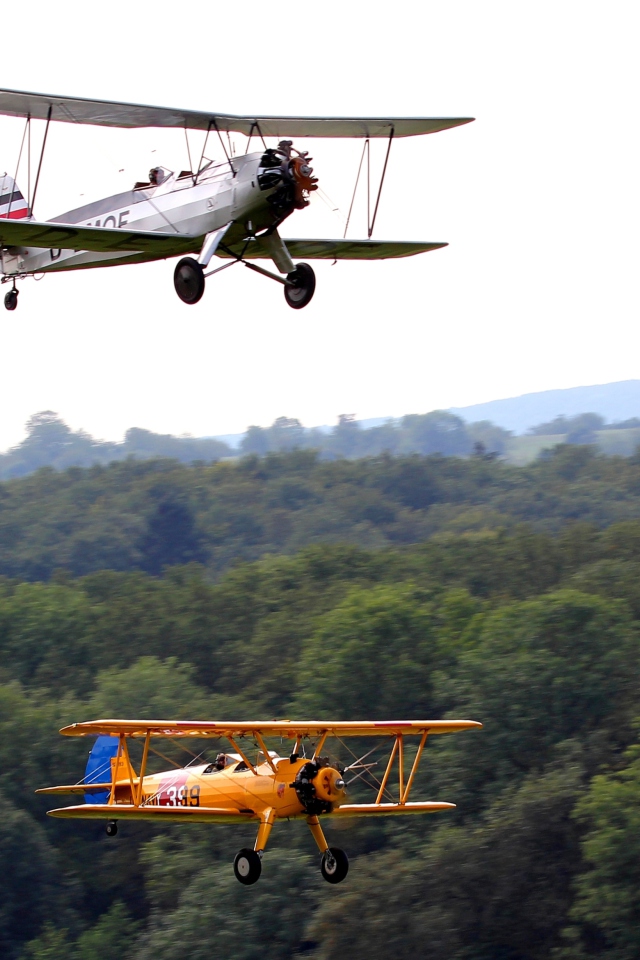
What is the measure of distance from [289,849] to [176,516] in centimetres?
8564

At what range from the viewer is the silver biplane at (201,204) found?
20.0 m

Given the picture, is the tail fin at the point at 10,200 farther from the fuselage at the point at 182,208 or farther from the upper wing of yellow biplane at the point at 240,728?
the upper wing of yellow biplane at the point at 240,728

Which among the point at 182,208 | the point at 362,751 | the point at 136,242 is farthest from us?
the point at 362,751

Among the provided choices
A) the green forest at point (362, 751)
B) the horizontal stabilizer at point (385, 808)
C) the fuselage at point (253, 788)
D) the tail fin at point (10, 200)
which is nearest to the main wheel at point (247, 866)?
the fuselage at point (253, 788)

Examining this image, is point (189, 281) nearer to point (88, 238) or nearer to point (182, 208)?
point (88, 238)

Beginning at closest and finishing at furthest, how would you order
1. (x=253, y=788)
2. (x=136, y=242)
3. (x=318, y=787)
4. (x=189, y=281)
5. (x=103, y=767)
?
(x=189, y=281)
(x=136, y=242)
(x=318, y=787)
(x=253, y=788)
(x=103, y=767)

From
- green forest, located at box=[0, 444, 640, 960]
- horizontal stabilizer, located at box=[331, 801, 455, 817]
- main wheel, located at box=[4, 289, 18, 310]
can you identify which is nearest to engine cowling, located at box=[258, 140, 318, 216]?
main wheel, located at box=[4, 289, 18, 310]

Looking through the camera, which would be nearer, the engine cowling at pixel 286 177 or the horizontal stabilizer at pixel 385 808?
the engine cowling at pixel 286 177

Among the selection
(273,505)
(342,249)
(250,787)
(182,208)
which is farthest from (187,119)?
(273,505)

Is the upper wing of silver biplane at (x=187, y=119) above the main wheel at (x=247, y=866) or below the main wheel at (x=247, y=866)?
above

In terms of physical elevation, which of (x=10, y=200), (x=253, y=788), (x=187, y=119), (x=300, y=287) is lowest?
(x=253, y=788)

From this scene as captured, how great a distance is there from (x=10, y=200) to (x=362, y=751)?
38.0m

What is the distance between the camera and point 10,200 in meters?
26.5

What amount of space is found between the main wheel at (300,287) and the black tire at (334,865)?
8030 mm
